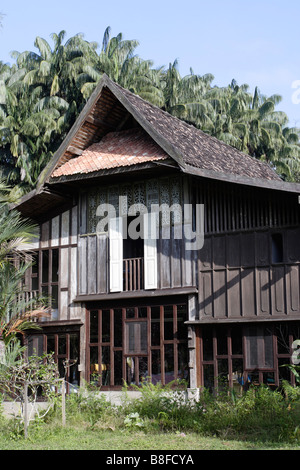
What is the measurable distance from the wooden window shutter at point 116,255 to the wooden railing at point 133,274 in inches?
6.5

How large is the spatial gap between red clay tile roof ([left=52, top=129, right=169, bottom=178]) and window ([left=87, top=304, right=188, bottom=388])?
3749 mm

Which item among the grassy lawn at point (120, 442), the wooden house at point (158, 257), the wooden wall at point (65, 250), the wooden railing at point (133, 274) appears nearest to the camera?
the grassy lawn at point (120, 442)

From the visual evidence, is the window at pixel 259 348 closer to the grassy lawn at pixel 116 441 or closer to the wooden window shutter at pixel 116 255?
the grassy lawn at pixel 116 441

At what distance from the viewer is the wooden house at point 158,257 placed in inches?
622

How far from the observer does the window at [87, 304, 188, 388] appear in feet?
55.3

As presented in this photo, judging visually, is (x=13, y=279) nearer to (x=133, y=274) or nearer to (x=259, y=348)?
(x=133, y=274)

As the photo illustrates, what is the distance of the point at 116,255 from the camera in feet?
58.8

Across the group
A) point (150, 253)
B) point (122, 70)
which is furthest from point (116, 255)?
point (122, 70)

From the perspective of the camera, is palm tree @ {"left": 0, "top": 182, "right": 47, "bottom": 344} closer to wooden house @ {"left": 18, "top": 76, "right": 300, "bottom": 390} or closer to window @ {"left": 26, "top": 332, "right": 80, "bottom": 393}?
wooden house @ {"left": 18, "top": 76, "right": 300, "bottom": 390}

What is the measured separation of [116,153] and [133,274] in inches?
127

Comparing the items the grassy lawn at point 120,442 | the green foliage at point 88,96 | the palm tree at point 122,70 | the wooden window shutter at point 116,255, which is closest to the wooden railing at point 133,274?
the wooden window shutter at point 116,255

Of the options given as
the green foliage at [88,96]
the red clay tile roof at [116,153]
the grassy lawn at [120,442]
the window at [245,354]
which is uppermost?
the green foliage at [88,96]

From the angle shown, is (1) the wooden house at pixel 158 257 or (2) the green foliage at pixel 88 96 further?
(2) the green foliage at pixel 88 96

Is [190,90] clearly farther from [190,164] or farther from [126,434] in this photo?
[126,434]
